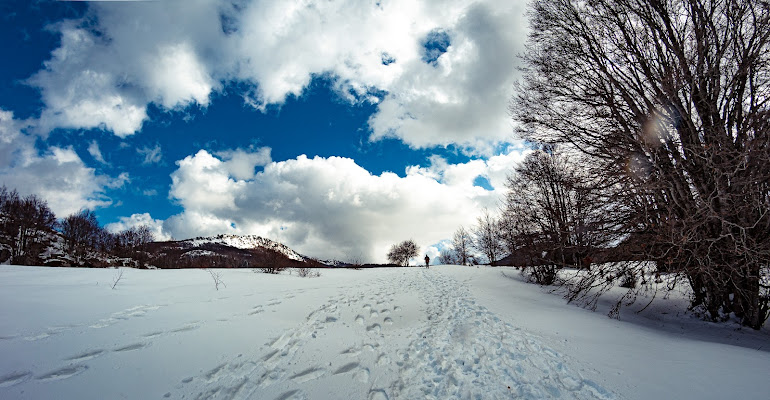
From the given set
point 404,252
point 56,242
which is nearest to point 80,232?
point 56,242

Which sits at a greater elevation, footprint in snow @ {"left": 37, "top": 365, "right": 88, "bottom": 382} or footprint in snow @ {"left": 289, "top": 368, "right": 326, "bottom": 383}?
footprint in snow @ {"left": 37, "top": 365, "right": 88, "bottom": 382}

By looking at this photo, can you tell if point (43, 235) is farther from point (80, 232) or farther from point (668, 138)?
point (668, 138)

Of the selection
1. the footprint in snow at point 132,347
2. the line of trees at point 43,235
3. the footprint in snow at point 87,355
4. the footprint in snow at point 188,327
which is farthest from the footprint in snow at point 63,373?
the line of trees at point 43,235

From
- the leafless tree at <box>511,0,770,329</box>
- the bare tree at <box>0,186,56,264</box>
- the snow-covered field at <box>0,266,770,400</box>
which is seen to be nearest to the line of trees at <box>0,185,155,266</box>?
the bare tree at <box>0,186,56,264</box>

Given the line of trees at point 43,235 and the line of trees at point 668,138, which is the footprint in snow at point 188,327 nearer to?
the line of trees at point 668,138

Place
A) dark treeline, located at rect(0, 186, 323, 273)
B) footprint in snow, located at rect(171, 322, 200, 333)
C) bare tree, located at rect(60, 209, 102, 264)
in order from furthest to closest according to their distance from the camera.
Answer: bare tree, located at rect(60, 209, 102, 264) → dark treeline, located at rect(0, 186, 323, 273) → footprint in snow, located at rect(171, 322, 200, 333)

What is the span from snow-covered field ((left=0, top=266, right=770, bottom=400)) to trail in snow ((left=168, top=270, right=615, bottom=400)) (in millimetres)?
19

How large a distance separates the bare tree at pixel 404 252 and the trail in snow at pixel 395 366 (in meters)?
54.9

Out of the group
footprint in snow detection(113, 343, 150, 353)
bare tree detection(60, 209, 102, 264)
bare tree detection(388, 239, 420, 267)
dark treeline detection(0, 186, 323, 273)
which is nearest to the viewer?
footprint in snow detection(113, 343, 150, 353)

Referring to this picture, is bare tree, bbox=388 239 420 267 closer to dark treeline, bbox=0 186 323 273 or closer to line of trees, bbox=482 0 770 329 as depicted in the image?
dark treeline, bbox=0 186 323 273

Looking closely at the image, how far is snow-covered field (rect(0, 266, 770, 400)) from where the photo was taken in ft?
8.11

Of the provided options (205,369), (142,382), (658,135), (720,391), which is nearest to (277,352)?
(205,369)

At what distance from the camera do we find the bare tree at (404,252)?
58.9m

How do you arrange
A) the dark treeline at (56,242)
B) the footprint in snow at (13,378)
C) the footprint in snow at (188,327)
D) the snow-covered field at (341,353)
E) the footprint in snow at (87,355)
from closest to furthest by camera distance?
the footprint in snow at (13,378) < the snow-covered field at (341,353) < the footprint in snow at (87,355) < the footprint in snow at (188,327) < the dark treeline at (56,242)
